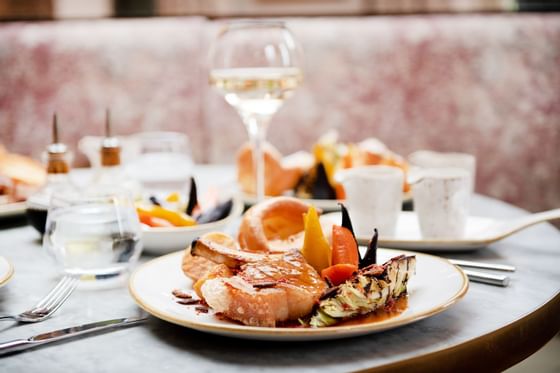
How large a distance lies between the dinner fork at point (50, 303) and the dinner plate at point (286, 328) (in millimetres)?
96

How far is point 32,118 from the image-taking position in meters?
2.67

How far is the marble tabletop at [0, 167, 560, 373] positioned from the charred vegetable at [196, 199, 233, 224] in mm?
292

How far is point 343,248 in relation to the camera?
0.90 metres

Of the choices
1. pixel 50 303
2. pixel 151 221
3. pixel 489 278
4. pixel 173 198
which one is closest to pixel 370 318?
pixel 489 278

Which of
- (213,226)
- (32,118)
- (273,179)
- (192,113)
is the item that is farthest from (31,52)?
(213,226)

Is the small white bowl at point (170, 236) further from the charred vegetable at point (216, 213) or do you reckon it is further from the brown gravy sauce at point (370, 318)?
the brown gravy sauce at point (370, 318)

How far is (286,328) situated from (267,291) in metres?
0.05

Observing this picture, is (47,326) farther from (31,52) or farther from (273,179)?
(31,52)

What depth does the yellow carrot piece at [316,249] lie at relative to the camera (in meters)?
0.91

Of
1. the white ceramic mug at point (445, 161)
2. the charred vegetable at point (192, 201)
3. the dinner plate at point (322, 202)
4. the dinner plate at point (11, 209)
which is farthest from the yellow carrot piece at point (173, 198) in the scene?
the white ceramic mug at point (445, 161)

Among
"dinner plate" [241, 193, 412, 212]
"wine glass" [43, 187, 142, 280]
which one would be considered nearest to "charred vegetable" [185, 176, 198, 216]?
"dinner plate" [241, 193, 412, 212]

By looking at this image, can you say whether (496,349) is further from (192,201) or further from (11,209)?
(11,209)

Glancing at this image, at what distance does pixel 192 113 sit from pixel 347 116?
565 mm

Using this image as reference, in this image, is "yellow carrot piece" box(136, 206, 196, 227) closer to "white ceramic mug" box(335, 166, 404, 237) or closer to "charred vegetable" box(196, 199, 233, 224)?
"charred vegetable" box(196, 199, 233, 224)
